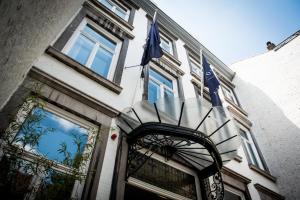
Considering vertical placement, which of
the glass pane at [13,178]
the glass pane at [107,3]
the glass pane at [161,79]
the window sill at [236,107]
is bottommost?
the glass pane at [13,178]

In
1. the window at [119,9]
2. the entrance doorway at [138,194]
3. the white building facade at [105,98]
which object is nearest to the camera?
the white building facade at [105,98]

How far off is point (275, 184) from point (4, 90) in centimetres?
865

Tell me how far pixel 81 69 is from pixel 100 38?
2205mm

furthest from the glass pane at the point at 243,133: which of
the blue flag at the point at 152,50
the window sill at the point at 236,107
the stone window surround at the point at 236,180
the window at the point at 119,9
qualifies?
the window at the point at 119,9

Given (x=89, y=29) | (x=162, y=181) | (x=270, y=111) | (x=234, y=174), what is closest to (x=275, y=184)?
(x=234, y=174)

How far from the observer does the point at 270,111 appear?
973 centimetres

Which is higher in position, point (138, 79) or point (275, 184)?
point (138, 79)

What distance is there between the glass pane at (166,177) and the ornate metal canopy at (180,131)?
0.22 metres

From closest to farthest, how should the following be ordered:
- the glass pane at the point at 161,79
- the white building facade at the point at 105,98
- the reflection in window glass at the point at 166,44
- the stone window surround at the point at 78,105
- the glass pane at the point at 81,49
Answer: the stone window surround at the point at 78,105 < the white building facade at the point at 105,98 < the glass pane at the point at 81,49 < the glass pane at the point at 161,79 < the reflection in window glass at the point at 166,44

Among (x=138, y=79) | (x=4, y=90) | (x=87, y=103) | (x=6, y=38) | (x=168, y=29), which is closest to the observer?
(x=6, y=38)

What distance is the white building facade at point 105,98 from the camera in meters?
3.58

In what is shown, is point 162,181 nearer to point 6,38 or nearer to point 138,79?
point 138,79

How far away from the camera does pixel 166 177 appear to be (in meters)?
4.69

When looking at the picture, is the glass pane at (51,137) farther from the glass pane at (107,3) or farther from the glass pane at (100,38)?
the glass pane at (107,3)
